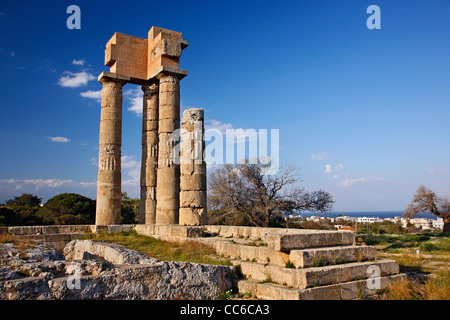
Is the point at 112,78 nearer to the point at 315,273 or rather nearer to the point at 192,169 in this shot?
the point at 192,169

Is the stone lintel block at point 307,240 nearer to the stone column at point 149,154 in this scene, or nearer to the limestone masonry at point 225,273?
the limestone masonry at point 225,273

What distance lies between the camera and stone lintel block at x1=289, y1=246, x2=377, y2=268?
6711 mm

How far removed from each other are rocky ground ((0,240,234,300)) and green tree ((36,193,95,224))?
1841cm

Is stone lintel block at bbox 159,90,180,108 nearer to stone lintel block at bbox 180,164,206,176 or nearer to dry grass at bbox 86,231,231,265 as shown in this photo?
stone lintel block at bbox 180,164,206,176

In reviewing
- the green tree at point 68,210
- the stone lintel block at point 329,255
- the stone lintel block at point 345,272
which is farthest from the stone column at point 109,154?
the stone lintel block at point 345,272

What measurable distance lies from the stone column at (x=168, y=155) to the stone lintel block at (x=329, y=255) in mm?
9545

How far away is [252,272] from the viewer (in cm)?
727

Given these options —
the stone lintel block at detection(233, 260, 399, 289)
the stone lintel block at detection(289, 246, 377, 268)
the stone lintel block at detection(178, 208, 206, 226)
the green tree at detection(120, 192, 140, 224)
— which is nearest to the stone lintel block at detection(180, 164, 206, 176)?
the stone lintel block at detection(178, 208, 206, 226)

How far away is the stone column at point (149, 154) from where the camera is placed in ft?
58.3

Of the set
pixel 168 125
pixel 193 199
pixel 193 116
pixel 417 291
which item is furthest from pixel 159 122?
pixel 417 291

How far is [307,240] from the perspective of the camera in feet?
23.9

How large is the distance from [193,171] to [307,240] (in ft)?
25.2

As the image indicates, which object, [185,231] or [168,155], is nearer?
[185,231]
